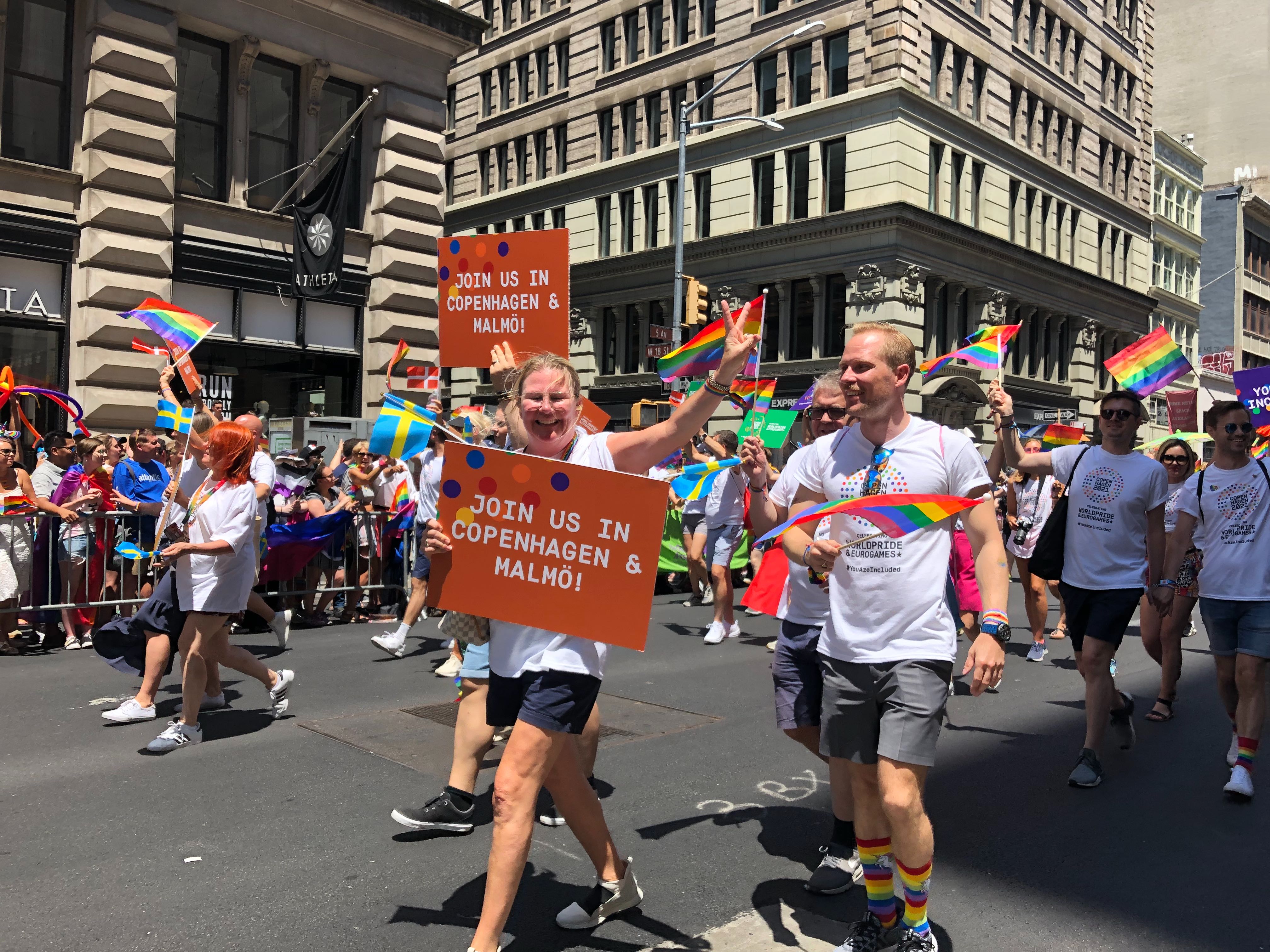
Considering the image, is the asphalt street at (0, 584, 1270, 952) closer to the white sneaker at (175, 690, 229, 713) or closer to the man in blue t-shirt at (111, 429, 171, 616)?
the white sneaker at (175, 690, 229, 713)

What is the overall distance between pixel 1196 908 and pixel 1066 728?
315 cm

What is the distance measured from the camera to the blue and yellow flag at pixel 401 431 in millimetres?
5719

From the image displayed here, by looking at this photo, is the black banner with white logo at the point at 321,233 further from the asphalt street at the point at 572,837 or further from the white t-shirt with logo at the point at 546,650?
the white t-shirt with logo at the point at 546,650

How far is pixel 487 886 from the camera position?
333cm

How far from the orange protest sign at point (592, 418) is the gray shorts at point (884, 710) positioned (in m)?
1.49

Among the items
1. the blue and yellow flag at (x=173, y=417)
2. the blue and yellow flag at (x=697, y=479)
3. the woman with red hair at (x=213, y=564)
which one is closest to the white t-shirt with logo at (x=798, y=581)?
the woman with red hair at (x=213, y=564)

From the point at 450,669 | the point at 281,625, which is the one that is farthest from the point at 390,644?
the point at 281,625

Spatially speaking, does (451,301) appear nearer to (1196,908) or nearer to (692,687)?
(692,687)

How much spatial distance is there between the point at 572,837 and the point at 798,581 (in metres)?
1.56

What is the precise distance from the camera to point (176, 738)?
6.14 metres

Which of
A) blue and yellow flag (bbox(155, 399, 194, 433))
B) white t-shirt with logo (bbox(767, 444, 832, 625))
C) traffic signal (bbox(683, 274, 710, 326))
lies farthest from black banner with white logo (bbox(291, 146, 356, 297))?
white t-shirt with logo (bbox(767, 444, 832, 625))

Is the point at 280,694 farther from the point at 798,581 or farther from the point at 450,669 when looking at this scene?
the point at 798,581

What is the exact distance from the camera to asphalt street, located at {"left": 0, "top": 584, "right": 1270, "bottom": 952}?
391 cm

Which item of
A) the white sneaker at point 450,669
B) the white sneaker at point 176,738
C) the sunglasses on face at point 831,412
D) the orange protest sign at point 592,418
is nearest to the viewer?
the orange protest sign at point 592,418
